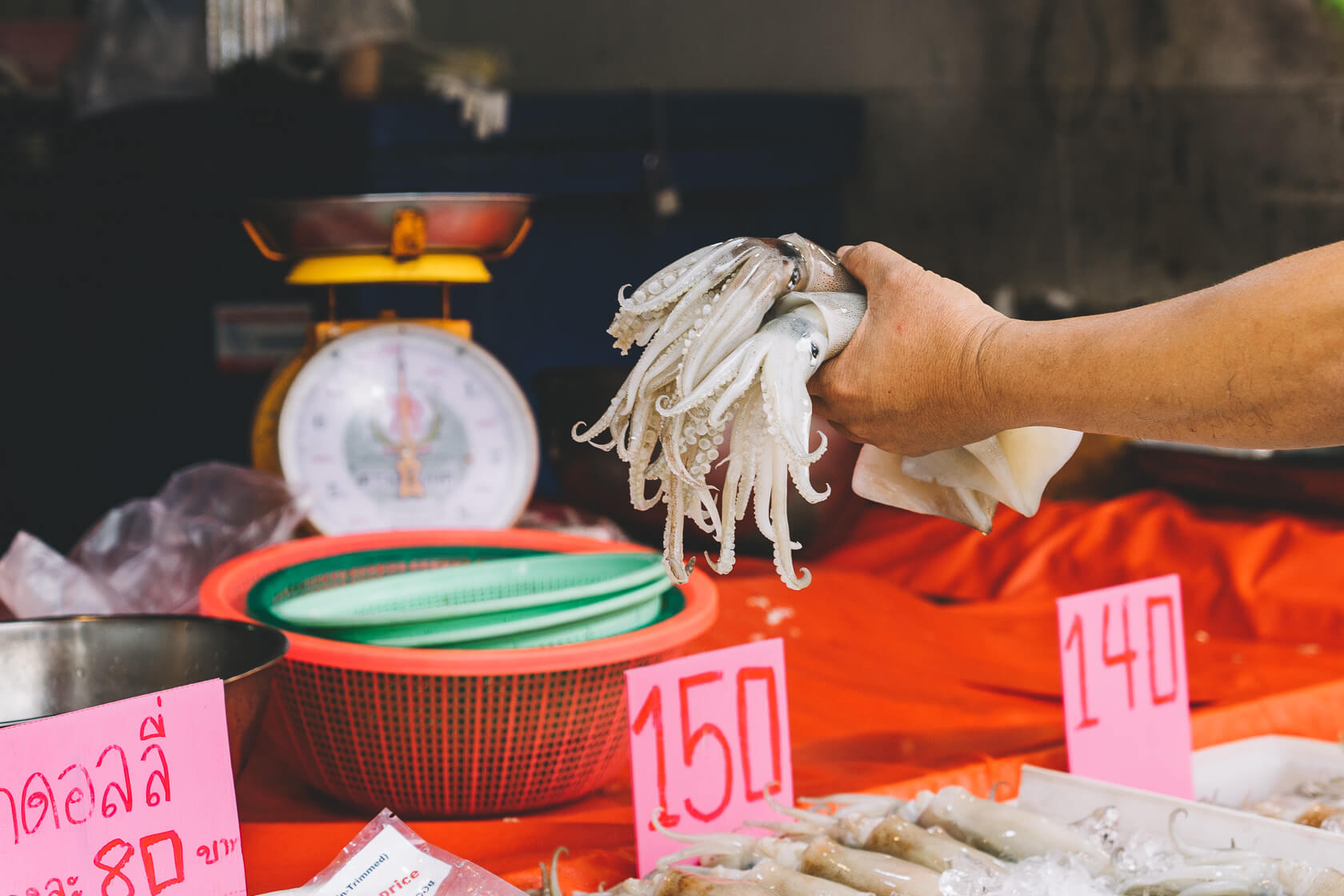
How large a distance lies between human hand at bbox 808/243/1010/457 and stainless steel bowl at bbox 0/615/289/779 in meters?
0.52

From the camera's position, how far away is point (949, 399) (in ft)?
A: 3.02

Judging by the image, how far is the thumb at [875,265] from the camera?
96 centimetres

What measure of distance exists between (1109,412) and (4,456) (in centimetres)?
315

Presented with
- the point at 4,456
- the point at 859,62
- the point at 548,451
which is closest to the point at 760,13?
the point at 859,62

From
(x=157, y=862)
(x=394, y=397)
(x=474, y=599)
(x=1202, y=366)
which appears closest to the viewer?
(x=1202, y=366)

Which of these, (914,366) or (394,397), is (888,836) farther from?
(394,397)

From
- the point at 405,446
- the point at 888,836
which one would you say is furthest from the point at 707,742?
the point at 405,446

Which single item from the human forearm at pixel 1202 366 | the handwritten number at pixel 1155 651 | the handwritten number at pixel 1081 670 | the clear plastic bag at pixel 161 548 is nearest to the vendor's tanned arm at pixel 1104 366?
the human forearm at pixel 1202 366

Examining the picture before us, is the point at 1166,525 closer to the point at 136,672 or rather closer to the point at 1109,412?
the point at 1109,412

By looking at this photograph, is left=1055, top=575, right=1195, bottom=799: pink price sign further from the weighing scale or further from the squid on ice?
the weighing scale

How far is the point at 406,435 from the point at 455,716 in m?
0.66

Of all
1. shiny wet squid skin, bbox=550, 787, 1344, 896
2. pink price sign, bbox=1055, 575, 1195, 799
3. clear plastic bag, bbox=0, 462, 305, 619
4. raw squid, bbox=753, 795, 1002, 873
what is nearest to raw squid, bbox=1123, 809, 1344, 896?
shiny wet squid skin, bbox=550, 787, 1344, 896

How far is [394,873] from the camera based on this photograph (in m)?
1.00

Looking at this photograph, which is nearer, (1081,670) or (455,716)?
(455,716)
